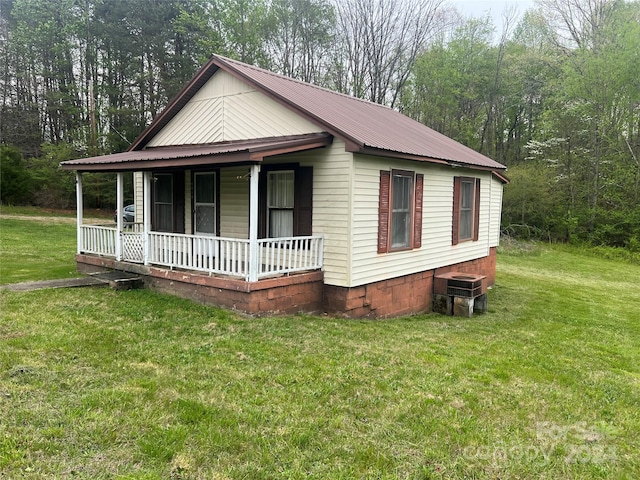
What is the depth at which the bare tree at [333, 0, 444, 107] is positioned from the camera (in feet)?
104

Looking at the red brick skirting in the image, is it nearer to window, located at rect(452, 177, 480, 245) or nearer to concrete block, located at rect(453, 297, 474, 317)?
concrete block, located at rect(453, 297, 474, 317)

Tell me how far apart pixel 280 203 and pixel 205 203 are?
2.19 meters

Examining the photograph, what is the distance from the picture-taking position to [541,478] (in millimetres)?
3439

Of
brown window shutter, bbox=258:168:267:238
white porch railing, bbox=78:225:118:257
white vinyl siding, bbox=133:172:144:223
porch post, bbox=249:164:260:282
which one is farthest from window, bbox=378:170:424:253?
white vinyl siding, bbox=133:172:144:223

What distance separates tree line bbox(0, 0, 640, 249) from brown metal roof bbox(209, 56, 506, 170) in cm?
1734

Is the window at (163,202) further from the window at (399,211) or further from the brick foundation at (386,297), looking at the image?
the window at (399,211)

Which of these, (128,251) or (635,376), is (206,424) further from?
(128,251)

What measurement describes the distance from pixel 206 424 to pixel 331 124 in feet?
17.7

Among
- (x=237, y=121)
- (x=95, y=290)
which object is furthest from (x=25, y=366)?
(x=237, y=121)

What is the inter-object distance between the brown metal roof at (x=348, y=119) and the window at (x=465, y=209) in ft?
1.86

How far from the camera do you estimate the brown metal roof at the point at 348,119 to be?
7949mm

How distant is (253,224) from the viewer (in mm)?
7301

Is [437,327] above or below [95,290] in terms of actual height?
below

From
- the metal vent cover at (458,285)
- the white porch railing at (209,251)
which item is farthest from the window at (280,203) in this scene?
the metal vent cover at (458,285)
